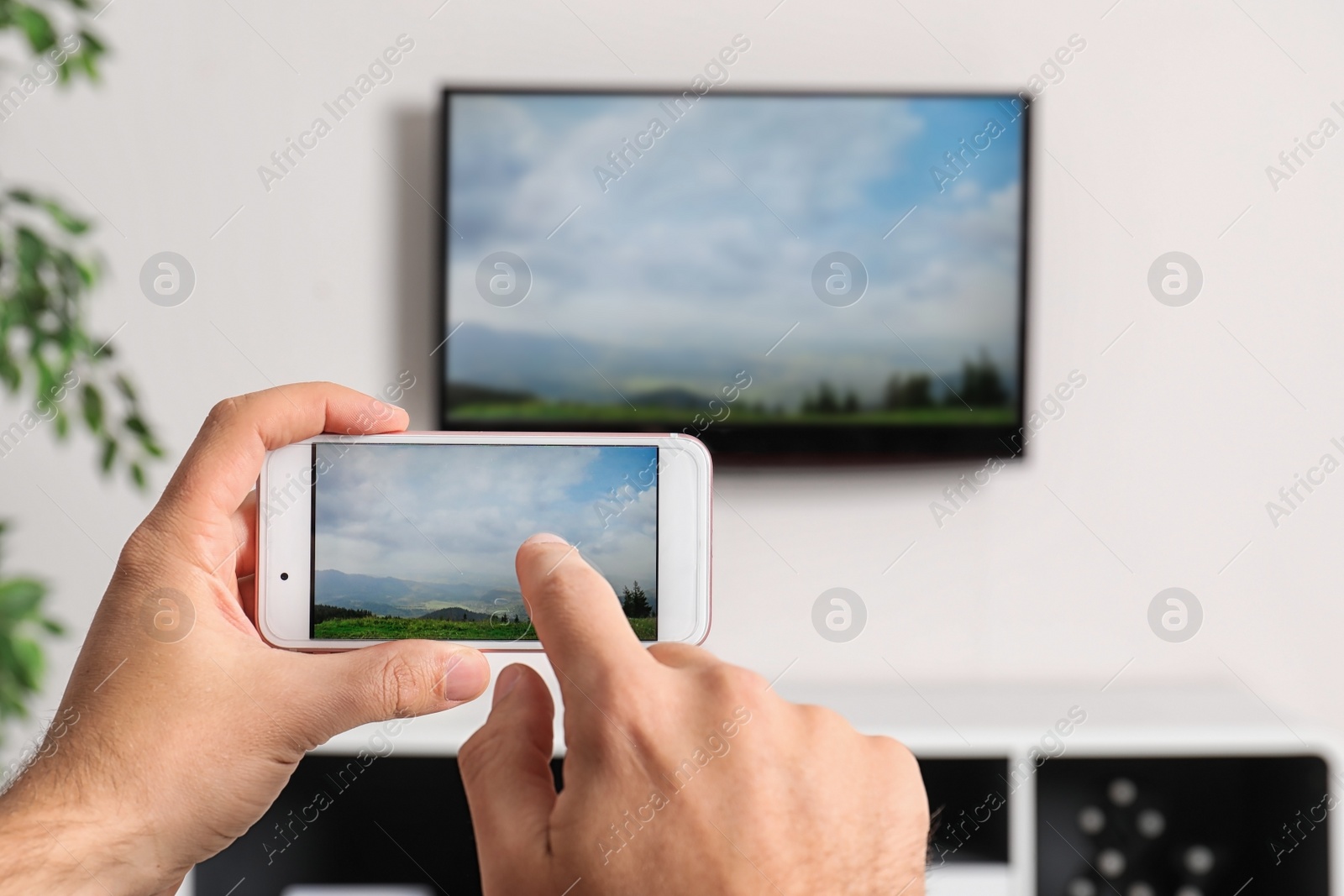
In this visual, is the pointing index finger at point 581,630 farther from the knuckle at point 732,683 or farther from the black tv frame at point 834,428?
the black tv frame at point 834,428

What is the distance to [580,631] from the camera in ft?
1.59

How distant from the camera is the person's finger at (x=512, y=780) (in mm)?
481

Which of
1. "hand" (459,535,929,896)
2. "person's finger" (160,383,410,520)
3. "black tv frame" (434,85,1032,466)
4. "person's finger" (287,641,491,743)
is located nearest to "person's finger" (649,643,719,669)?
"hand" (459,535,929,896)

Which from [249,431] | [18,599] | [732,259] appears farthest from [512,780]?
[732,259]

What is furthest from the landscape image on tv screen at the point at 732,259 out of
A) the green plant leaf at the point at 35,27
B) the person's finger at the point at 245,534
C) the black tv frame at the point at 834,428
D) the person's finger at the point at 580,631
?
the person's finger at the point at 580,631

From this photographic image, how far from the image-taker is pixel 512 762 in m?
0.53

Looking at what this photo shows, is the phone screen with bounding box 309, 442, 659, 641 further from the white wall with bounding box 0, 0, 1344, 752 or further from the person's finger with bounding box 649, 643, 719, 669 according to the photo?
the white wall with bounding box 0, 0, 1344, 752

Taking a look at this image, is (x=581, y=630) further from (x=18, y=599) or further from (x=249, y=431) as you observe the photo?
(x=18, y=599)

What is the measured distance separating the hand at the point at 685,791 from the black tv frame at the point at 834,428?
97cm

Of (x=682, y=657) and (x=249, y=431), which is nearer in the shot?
(x=682, y=657)

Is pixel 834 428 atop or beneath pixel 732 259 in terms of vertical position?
beneath

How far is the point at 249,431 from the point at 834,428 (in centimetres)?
100

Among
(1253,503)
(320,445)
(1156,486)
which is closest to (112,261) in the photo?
(320,445)

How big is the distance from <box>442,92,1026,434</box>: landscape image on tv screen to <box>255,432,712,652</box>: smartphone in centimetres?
71
